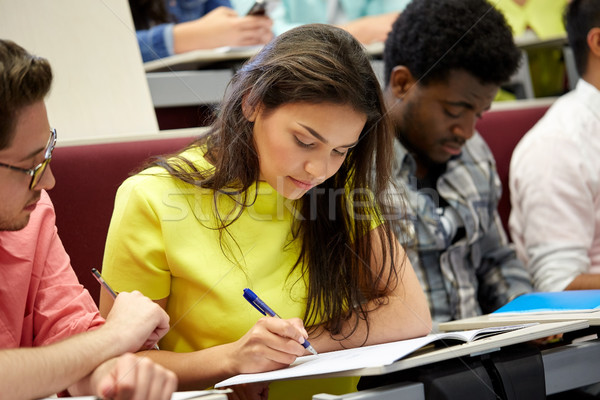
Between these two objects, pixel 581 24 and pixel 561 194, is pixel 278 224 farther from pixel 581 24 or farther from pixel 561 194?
pixel 581 24

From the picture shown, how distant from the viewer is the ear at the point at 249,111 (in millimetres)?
1141

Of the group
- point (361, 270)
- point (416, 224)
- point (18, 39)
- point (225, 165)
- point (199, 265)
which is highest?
point (18, 39)

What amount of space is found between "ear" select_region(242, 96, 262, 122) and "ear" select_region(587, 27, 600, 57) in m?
1.20

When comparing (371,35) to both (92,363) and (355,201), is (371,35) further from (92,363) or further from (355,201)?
(92,363)

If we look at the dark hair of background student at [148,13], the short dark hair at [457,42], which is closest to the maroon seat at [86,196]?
the short dark hair at [457,42]

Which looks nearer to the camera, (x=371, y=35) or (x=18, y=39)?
(x=18, y=39)

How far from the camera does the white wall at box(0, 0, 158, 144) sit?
1515 millimetres

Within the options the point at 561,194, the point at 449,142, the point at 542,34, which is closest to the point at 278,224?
the point at 449,142

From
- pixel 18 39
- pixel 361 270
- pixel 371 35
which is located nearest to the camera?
pixel 361 270

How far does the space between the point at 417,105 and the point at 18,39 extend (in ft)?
2.95

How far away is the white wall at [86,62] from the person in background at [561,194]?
3.07 ft

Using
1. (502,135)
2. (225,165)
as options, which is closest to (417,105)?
(502,135)

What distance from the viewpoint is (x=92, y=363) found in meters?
0.88

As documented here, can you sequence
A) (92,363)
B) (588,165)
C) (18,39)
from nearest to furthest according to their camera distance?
(92,363) → (18,39) → (588,165)
